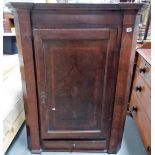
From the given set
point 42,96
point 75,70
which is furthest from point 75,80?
point 42,96

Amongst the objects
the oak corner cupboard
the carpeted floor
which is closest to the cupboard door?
the oak corner cupboard

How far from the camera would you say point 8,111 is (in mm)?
1244

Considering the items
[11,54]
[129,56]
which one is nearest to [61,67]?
[129,56]

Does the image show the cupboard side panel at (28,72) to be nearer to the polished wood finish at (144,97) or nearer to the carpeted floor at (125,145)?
the carpeted floor at (125,145)

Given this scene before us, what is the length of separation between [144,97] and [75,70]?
0.64 m

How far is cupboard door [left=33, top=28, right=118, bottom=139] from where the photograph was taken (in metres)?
1.03

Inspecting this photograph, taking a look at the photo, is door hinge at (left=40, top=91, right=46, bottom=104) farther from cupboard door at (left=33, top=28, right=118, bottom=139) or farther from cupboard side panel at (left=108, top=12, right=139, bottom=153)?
cupboard side panel at (left=108, top=12, right=139, bottom=153)

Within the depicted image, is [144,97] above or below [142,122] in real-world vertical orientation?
above

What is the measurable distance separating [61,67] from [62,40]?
17cm

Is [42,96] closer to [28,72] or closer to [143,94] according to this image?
[28,72]

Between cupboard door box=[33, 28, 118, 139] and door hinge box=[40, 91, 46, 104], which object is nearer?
cupboard door box=[33, 28, 118, 139]

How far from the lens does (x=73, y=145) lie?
1.33 meters

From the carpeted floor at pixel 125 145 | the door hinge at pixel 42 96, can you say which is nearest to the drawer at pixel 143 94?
the carpeted floor at pixel 125 145

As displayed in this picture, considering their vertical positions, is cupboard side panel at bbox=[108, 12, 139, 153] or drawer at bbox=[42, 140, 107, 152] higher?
cupboard side panel at bbox=[108, 12, 139, 153]
